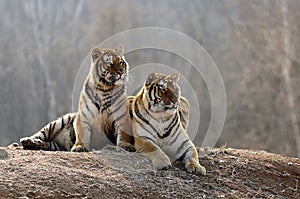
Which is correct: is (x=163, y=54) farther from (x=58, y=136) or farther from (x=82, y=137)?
(x=82, y=137)

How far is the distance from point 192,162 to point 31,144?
5.51ft

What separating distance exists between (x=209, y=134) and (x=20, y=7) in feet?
32.7

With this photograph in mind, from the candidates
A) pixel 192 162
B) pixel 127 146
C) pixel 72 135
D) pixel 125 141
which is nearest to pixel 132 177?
pixel 192 162

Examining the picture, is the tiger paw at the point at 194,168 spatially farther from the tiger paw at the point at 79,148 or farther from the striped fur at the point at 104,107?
the tiger paw at the point at 79,148

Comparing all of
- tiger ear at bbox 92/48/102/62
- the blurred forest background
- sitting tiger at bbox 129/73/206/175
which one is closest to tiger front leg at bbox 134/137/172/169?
sitting tiger at bbox 129/73/206/175

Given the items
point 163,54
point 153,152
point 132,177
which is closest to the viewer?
point 132,177

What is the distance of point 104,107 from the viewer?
21.5 feet

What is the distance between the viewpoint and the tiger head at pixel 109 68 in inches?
254

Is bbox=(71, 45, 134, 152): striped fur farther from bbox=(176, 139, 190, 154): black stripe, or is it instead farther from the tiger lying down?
bbox=(176, 139, 190, 154): black stripe

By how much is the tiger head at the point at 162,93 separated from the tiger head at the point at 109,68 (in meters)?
0.31

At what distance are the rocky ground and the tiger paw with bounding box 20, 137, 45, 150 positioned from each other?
0.38 meters

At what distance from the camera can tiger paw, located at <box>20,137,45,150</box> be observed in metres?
6.61

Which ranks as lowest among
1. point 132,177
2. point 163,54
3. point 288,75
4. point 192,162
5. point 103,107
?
point 132,177

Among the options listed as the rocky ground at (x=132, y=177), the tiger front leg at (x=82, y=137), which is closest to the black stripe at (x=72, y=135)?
the tiger front leg at (x=82, y=137)
